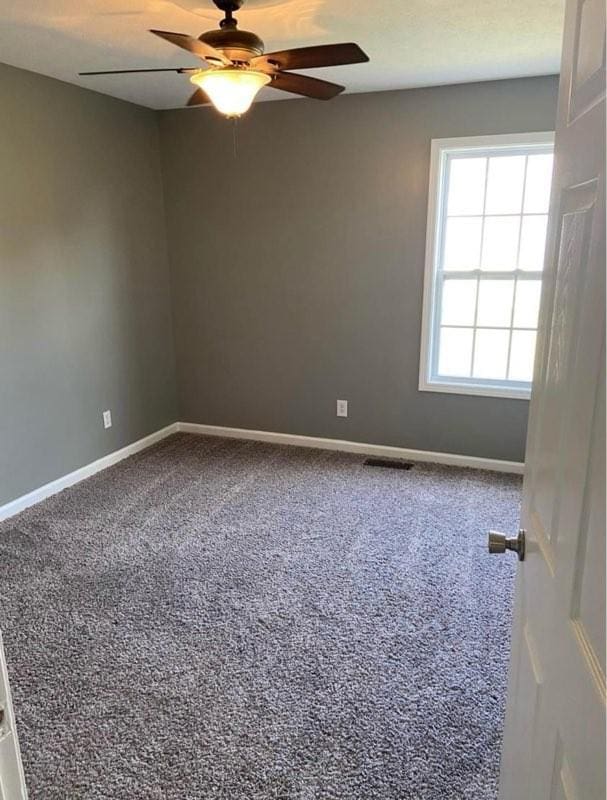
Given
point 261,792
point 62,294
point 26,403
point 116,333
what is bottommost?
point 261,792

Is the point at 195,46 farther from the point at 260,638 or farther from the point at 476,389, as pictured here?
the point at 476,389

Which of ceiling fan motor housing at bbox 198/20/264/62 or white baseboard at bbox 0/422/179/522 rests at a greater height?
ceiling fan motor housing at bbox 198/20/264/62

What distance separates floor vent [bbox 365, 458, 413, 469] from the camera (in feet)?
13.3

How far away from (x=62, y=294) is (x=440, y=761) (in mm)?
3148

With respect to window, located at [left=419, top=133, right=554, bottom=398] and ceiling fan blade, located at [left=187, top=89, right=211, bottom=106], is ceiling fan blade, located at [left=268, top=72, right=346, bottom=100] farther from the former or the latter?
window, located at [left=419, top=133, right=554, bottom=398]

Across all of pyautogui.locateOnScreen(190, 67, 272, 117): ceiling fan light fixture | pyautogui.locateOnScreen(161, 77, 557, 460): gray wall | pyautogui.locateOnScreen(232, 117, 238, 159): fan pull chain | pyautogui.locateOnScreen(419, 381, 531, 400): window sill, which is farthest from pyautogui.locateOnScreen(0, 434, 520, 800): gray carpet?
pyautogui.locateOnScreen(232, 117, 238, 159): fan pull chain

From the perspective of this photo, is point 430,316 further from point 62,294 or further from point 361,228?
point 62,294

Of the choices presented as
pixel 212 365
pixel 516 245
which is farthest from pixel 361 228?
pixel 212 365

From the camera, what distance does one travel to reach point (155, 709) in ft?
6.31

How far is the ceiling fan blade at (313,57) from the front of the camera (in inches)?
75.7

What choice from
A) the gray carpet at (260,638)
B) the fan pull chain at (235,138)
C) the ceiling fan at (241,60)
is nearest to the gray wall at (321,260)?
the fan pull chain at (235,138)

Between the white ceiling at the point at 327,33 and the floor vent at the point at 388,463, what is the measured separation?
2.41 meters

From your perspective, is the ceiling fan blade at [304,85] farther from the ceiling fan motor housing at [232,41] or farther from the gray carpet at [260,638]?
the gray carpet at [260,638]

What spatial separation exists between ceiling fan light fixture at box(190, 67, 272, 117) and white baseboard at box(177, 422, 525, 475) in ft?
8.58
